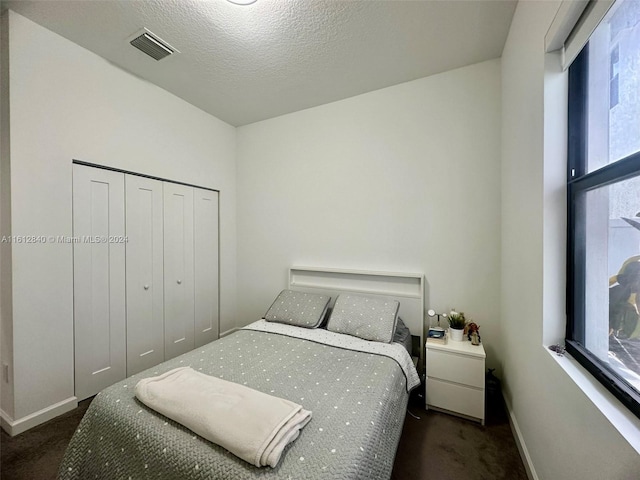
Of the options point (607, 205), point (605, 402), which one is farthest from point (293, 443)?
point (607, 205)

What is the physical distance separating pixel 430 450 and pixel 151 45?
11.2ft

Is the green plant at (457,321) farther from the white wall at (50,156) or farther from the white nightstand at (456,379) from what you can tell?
the white wall at (50,156)

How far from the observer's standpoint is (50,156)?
1.86 m

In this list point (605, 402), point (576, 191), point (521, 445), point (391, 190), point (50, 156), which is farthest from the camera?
point (391, 190)

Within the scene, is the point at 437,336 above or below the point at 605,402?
below

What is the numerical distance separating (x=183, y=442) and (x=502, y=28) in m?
3.00

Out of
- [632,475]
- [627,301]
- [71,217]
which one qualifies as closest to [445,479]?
[632,475]

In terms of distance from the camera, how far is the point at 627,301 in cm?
87

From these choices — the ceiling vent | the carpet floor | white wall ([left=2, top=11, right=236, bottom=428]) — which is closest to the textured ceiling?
the ceiling vent

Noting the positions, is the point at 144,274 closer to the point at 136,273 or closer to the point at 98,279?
the point at 136,273

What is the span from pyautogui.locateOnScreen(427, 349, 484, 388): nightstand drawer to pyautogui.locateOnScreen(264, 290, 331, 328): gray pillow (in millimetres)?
959

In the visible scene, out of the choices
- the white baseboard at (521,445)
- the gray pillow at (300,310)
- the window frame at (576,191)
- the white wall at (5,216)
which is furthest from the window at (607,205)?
the white wall at (5,216)

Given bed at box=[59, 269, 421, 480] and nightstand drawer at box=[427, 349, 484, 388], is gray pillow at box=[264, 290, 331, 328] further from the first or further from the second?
nightstand drawer at box=[427, 349, 484, 388]

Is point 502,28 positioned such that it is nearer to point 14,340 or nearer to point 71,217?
point 71,217
